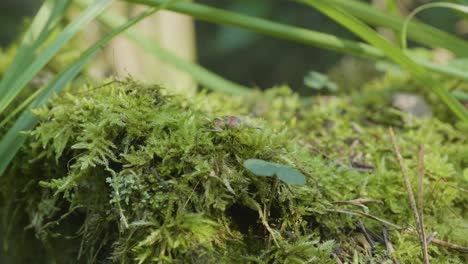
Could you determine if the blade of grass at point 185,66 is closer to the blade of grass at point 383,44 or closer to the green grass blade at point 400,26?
the green grass blade at point 400,26

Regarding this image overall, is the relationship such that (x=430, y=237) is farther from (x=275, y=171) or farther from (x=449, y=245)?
(x=275, y=171)

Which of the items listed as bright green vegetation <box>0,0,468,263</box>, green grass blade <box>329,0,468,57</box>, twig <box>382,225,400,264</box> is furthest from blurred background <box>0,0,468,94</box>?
twig <box>382,225,400,264</box>

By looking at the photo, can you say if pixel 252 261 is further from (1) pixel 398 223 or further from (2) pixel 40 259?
(2) pixel 40 259

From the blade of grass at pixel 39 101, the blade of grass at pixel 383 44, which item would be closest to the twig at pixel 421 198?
the blade of grass at pixel 383 44

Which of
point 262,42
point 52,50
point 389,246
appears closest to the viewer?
point 389,246

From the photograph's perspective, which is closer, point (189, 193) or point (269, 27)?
point (189, 193)

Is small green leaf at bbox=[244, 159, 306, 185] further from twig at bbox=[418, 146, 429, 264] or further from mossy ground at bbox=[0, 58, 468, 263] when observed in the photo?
twig at bbox=[418, 146, 429, 264]

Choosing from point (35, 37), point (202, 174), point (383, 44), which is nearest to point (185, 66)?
point (35, 37)
